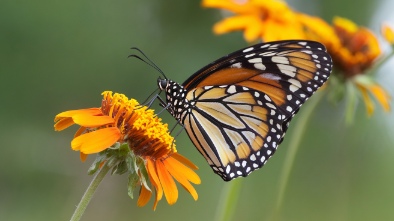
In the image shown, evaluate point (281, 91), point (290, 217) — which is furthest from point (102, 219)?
point (281, 91)

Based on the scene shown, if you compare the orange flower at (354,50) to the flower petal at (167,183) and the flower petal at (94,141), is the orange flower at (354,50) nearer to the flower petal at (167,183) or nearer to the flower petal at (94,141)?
the flower petal at (167,183)

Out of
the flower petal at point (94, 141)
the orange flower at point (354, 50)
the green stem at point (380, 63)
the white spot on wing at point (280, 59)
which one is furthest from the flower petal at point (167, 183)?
the orange flower at point (354, 50)

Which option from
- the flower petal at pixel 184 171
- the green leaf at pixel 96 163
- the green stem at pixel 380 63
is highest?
the green stem at pixel 380 63

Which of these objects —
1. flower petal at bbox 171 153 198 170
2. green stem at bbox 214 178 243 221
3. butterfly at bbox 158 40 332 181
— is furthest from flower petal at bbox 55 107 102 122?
green stem at bbox 214 178 243 221

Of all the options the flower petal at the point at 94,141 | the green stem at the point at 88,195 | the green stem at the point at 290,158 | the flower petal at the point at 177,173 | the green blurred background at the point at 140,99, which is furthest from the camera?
the green blurred background at the point at 140,99

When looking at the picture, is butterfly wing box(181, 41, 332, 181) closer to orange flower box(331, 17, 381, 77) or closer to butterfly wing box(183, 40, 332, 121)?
butterfly wing box(183, 40, 332, 121)

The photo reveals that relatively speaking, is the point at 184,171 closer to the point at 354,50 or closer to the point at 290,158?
the point at 290,158
